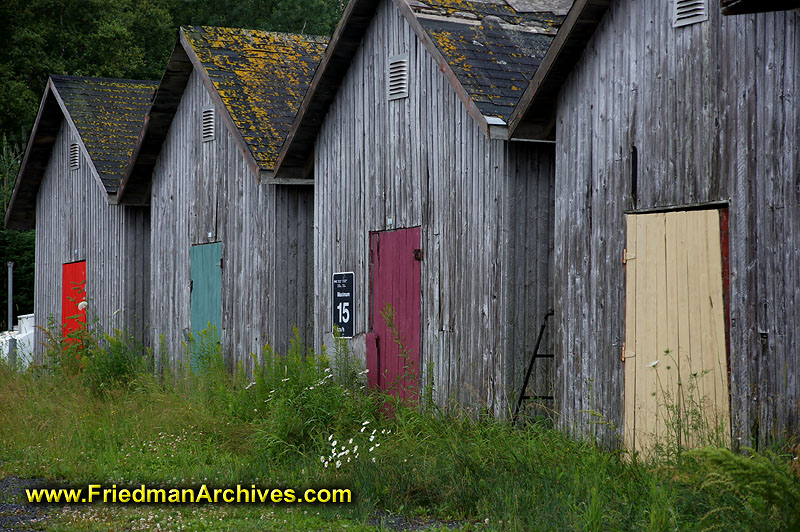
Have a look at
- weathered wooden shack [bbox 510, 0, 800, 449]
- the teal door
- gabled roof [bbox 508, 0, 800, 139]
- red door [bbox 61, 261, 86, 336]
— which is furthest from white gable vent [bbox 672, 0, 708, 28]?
red door [bbox 61, 261, 86, 336]

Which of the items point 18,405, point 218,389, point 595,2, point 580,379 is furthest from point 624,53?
point 18,405

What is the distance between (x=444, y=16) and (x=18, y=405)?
24.1 feet

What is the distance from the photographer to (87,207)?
19.9 meters

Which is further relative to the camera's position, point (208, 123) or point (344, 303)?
point (208, 123)

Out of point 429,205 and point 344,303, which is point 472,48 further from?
point 344,303

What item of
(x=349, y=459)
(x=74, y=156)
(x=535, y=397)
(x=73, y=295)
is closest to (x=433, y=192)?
(x=535, y=397)

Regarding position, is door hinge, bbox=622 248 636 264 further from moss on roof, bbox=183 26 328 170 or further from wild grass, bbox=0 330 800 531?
moss on roof, bbox=183 26 328 170

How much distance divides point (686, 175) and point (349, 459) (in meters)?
3.88

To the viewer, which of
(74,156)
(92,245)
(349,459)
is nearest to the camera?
(349,459)

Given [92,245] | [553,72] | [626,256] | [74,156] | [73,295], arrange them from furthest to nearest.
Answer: [73,295], [74,156], [92,245], [553,72], [626,256]

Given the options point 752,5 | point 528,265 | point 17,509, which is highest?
point 752,5

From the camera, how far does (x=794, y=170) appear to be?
775 cm

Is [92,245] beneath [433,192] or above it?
beneath

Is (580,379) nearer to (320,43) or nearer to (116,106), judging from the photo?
(320,43)
